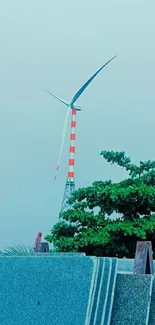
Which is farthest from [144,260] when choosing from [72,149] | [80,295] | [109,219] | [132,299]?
[72,149]

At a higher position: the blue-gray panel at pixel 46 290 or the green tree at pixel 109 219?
the green tree at pixel 109 219

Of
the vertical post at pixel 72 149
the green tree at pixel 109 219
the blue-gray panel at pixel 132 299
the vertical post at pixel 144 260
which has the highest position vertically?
the vertical post at pixel 72 149

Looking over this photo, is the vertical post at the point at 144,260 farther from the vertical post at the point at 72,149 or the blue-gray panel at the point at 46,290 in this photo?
the vertical post at the point at 72,149

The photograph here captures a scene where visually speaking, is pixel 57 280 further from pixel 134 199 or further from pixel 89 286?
pixel 134 199

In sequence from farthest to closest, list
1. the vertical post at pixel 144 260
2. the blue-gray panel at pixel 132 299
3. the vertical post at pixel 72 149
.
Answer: the vertical post at pixel 72 149
the vertical post at pixel 144 260
the blue-gray panel at pixel 132 299

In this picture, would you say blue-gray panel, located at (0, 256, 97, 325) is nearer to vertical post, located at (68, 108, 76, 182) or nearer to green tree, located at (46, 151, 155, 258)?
green tree, located at (46, 151, 155, 258)

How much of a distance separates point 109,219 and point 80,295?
4756 millimetres

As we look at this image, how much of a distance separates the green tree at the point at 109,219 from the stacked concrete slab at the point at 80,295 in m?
3.93

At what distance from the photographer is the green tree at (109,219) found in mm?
6863

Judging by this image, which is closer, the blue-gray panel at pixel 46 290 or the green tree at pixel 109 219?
the blue-gray panel at pixel 46 290

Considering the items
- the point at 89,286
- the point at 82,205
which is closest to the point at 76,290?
the point at 89,286

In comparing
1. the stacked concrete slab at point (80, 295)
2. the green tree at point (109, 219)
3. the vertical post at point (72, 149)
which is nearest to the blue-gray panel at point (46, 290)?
the stacked concrete slab at point (80, 295)

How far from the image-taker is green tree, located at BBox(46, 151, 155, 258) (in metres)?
6.86

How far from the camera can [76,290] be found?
2.67 meters
